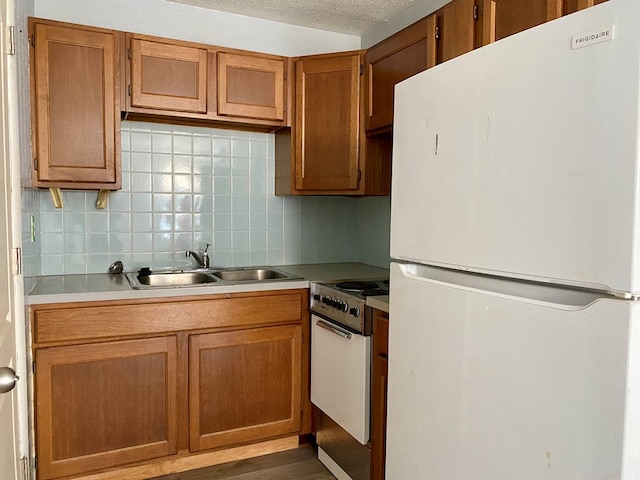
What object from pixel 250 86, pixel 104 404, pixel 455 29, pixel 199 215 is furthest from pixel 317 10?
pixel 104 404

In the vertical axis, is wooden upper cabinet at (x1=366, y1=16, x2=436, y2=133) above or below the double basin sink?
above

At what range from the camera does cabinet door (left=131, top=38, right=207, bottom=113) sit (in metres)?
2.26

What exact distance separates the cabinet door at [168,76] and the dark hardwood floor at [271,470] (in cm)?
183

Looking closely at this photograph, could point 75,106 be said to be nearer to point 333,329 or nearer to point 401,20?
point 333,329

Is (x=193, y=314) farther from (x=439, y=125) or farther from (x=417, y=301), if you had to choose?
(x=439, y=125)

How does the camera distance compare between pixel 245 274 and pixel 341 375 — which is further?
pixel 245 274

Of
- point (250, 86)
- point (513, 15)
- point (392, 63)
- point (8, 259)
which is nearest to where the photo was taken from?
point (8, 259)

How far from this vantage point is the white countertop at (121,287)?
76.5 inches

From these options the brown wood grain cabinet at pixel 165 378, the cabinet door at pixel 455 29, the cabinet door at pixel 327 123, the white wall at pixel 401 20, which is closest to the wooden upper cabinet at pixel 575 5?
the cabinet door at pixel 455 29

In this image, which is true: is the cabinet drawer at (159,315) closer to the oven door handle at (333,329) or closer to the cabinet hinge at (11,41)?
the oven door handle at (333,329)

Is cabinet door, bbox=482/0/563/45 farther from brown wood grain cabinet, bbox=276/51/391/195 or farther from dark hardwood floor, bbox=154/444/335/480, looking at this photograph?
dark hardwood floor, bbox=154/444/335/480

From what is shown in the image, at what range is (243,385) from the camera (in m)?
2.30

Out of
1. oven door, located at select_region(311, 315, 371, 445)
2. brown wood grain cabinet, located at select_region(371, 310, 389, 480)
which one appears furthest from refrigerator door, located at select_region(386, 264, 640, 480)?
oven door, located at select_region(311, 315, 371, 445)

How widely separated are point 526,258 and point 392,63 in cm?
154
